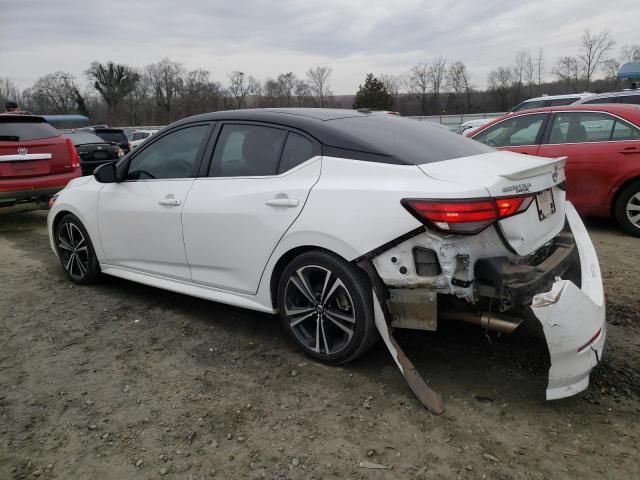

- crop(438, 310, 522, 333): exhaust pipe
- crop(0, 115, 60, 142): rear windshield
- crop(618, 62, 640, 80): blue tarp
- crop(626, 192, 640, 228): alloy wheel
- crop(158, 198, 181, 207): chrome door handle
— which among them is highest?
crop(618, 62, 640, 80): blue tarp

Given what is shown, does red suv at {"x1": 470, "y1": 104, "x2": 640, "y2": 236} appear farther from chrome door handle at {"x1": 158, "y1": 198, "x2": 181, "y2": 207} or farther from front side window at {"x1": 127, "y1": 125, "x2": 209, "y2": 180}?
chrome door handle at {"x1": 158, "y1": 198, "x2": 181, "y2": 207}

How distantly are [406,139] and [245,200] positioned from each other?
1.08m

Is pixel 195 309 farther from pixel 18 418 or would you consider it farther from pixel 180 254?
pixel 18 418

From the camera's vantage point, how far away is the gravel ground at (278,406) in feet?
7.38

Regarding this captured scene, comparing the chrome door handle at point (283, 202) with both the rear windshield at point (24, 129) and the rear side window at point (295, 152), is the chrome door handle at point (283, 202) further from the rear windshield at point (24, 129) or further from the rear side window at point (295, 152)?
the rear windshield at point (24, 129)

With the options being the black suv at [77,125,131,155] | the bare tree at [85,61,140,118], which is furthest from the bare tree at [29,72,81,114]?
the black suv at [77,125,131,155]

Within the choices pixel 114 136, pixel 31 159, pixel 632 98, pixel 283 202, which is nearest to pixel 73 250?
pixel 283 202

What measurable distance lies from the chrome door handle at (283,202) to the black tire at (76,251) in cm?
225

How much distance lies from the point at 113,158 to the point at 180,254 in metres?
9.58

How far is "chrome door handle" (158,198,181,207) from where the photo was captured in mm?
3592

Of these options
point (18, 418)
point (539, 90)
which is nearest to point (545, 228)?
point (18, 418)

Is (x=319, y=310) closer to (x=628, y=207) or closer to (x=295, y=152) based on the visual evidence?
(x=295, y=152)

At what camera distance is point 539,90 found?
193ft

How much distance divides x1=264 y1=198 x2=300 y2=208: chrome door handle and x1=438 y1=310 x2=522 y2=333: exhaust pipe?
1.11 metres
